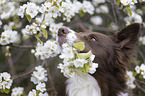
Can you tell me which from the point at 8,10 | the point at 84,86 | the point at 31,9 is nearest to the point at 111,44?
the point at 84,86

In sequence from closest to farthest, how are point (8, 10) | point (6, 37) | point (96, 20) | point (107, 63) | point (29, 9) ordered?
point (29, 9)
point (107, 63)
point (6, 37)
point (8, 10)
point (96, 20)

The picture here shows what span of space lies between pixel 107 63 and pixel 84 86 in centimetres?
54

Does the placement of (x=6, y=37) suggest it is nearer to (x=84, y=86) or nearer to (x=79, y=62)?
(x=84, y=86)

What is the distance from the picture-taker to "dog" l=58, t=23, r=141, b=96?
9.95 feet

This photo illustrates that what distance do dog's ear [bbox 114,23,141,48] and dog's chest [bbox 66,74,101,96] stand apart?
0.76m

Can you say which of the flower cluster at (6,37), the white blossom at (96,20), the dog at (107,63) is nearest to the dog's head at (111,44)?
the dog at (107,63)

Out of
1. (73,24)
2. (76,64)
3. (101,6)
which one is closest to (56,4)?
(76,64)

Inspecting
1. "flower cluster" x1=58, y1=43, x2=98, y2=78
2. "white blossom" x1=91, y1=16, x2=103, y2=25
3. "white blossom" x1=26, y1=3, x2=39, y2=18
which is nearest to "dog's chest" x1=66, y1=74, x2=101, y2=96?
"flower cluster" x1=58, y1=43, x2=98, y2=78

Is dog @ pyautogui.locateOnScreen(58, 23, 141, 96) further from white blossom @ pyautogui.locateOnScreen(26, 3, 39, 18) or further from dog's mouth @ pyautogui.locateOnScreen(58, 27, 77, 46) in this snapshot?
white blossom @ pyautogui.locateOnScreen(26, 3, 39, 18)

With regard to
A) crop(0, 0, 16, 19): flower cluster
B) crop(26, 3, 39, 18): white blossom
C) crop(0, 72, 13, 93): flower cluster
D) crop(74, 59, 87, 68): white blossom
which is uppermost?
crop(26, 3, 39, 18): white blossom

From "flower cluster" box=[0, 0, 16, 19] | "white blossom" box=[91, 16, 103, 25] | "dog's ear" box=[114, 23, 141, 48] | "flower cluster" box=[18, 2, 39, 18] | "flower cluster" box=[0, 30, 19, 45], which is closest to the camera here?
"dog's ear" box=[114, 23, 141, 48]

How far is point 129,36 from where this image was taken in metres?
2.99

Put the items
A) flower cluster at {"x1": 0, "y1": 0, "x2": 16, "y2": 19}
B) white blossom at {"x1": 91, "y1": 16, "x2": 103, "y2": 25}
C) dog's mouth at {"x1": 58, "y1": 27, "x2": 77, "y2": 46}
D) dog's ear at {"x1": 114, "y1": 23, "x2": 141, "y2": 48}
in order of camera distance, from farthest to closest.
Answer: white blossom at {"x1": 91, "y1": 16, "x2": 103, "y2": 25} < flower cluster at {"x1": 0, "y1": 0, "x2": 16, "y2": 19} < dog's ear at {"x1": 114, "y1": 23, "x2": 141, "y2": 48} < dog's mouth at {"x1": 58, "y1": 27, "x2": 77, "y2": 46}

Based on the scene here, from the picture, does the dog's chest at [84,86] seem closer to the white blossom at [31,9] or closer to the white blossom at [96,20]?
the white blossom at [31,9]
